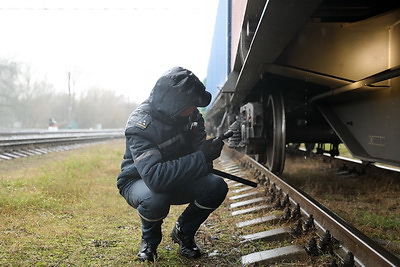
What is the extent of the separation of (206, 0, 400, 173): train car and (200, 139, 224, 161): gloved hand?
0.83m

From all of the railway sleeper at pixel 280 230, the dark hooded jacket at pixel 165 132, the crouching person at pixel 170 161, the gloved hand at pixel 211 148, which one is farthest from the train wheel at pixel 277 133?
the dark hooded jacket at pixel 165 132

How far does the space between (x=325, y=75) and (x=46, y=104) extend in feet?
189

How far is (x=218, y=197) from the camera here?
103 inches

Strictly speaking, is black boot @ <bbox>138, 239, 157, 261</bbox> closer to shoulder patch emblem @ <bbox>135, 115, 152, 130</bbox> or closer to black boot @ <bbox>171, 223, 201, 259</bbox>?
black boot @ <bbox>171, 223, 201, 259</bbox>

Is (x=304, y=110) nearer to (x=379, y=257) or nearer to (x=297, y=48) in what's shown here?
(x=297, y=48)

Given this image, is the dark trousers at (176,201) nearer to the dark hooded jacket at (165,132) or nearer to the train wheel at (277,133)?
the dark hooded jacket at (165,132)

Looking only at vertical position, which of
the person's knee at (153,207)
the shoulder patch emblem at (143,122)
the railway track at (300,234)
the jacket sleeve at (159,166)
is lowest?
the railway track at (300,234)

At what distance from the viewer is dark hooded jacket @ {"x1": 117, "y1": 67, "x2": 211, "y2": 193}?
2287mm

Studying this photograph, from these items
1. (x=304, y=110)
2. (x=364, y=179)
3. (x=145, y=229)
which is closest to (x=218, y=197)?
(x=145, y=229)

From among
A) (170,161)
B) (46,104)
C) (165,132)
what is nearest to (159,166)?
(170,161)

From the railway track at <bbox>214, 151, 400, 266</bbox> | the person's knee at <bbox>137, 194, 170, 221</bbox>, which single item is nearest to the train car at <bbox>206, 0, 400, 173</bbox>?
the railway track at <bbox>214, 151, 400, 266</bbox>

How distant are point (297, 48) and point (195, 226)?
2550 mm

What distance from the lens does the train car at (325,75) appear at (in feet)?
11.0

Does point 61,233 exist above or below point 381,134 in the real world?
below
